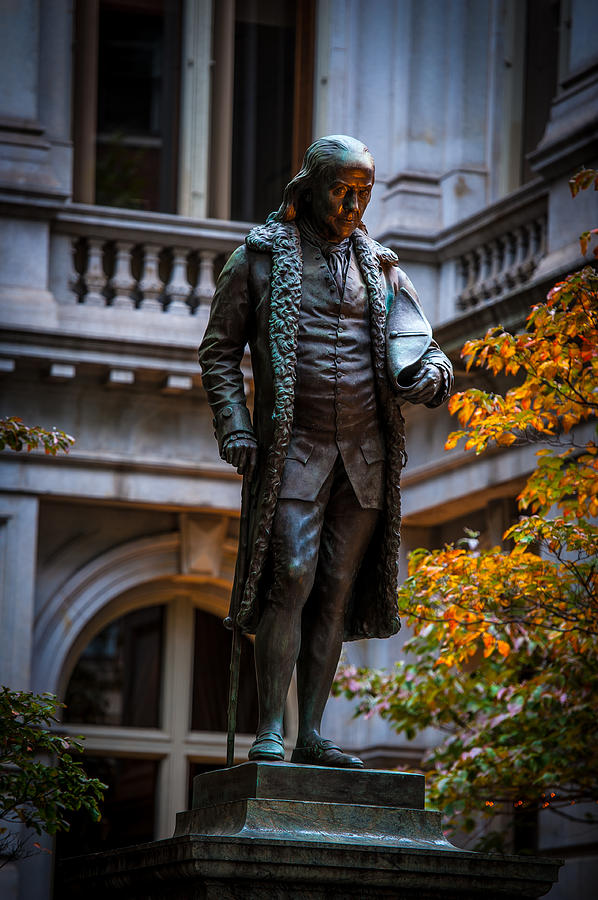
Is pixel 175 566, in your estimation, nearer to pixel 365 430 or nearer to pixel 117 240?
pixel 117 240

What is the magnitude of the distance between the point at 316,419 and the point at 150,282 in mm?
9189

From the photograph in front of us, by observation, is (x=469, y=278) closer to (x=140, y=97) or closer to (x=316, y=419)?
(x=140, y=97)

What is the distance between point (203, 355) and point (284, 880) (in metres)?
2.13

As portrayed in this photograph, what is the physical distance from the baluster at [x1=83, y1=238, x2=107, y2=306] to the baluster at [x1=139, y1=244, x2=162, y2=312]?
13.8 inches

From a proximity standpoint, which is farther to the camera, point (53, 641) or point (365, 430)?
point (53, 641)

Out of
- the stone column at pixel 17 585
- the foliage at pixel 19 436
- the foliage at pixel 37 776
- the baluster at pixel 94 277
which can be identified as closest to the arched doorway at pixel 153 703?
the stone column at pixel 17 585

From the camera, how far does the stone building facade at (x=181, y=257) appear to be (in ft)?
49.2

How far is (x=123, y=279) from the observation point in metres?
15.8

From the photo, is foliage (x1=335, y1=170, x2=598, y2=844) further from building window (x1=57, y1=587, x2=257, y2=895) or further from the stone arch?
building window (x1=57, y1=587, x2=257, y2=895)

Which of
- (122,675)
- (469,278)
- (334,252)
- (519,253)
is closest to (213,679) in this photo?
(122,675)

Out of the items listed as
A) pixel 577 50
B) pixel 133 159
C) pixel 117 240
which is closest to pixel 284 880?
pixel 577 50

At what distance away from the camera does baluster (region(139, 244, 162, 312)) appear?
51.7ft

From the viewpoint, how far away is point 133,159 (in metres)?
17.2

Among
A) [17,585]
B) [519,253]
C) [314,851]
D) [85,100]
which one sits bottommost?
[314,851]
